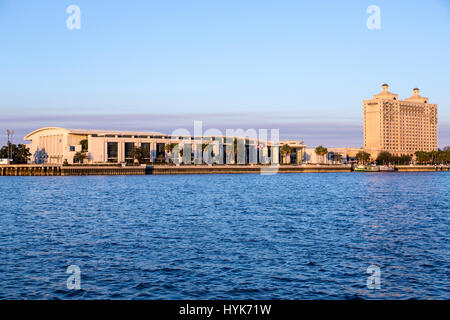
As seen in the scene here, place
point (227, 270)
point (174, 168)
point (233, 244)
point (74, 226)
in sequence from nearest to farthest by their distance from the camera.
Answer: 1. point (227, 270)
2. point (233, 244)
3. point (74, 226)
4. point (174, 168)

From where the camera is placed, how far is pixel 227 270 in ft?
75.9

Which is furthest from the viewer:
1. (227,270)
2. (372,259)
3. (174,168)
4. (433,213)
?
(174,168)

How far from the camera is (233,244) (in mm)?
30188
